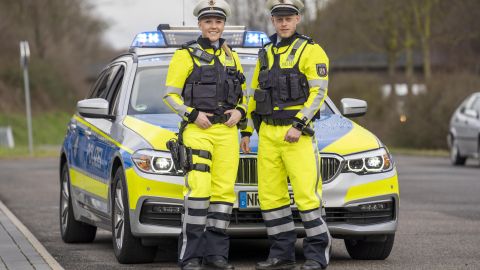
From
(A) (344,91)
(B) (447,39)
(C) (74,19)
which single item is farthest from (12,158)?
(C) (74,19)

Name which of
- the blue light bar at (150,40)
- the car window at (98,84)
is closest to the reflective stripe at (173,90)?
the blue light bar at (150,40)

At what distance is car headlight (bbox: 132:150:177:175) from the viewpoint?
920 cm

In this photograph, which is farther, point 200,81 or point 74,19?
point 74,19

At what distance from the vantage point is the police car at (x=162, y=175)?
9195 mm

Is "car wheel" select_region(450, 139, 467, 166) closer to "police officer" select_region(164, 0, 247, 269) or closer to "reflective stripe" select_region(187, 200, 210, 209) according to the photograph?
"police officer" select_region(164, 0, 247, 269)

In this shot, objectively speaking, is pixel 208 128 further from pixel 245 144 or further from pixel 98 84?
pixel 98 84

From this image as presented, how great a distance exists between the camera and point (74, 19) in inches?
2576

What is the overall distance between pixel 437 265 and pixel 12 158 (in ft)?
83.1

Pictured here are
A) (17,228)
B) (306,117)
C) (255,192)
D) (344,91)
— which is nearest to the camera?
(306,117)

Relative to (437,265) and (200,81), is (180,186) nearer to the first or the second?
(200,81)

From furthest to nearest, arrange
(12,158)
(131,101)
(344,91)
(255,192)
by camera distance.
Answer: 1. (344,91)
2. (12,158)
3. (131,101)
4. (255,192)

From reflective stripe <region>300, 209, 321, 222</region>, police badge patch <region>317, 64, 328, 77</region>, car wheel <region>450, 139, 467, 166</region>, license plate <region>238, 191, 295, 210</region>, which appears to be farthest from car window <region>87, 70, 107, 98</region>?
car wheel <region>450, 139, 467, 166</region>

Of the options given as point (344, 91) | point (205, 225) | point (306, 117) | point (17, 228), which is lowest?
point (344, 91)

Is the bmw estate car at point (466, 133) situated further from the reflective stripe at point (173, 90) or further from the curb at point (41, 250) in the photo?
the reflective stripe at point (173, 90)
